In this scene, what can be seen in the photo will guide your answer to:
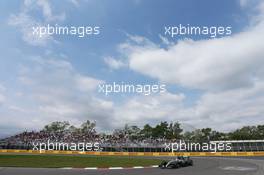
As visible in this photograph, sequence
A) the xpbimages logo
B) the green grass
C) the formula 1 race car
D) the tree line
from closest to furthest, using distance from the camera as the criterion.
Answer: the formula 1 race car → the green grass → the xpbimages logo → the tree line

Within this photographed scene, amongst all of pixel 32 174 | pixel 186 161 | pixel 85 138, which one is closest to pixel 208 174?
pixel 186 161

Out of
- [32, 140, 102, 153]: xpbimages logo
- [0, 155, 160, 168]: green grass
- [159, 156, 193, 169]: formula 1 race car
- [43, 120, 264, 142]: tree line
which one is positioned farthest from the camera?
[43, 120, 264, 142]: tree line

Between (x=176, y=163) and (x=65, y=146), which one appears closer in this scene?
(x=176, y=163)

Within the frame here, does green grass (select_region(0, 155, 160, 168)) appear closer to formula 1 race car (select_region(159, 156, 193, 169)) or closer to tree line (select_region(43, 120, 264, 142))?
formula 1 race car (select_region(159, 156, 193, 169))

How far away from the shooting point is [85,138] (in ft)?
284

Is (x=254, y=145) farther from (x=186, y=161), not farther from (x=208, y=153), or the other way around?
(x=186, y=161)

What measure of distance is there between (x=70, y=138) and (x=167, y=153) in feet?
92.7

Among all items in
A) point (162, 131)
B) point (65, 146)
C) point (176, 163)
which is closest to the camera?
point (176, 163)

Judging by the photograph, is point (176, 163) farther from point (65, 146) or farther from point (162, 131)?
point (162, 131)

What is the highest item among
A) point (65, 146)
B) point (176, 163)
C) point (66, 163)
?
point (176, 163)

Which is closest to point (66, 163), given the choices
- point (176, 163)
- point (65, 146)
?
point (176, 163)

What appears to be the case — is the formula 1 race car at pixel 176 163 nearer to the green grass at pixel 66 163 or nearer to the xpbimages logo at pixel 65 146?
the green grass at pixel 66 163

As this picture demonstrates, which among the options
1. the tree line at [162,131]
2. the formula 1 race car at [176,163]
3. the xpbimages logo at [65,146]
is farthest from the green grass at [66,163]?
the tree line at [162,131]

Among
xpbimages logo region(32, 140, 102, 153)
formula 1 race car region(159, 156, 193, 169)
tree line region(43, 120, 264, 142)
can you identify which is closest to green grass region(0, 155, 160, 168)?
formula 1 race car region(159, 156, 193, 169)
